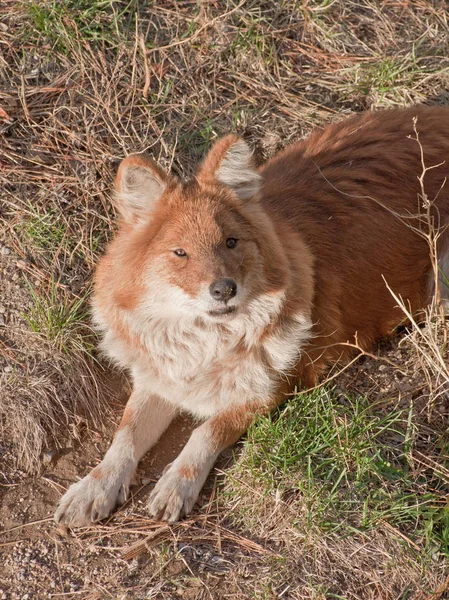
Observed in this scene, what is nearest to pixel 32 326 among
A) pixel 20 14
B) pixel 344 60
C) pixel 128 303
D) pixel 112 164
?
pixel 128 303

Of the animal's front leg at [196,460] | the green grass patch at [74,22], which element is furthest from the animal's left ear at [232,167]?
the green grass patch at [74,22]

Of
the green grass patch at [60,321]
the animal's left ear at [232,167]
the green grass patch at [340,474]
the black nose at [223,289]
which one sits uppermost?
the animal's left ear at [232,167]

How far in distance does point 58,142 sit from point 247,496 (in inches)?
119

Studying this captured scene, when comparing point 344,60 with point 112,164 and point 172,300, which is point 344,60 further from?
point 172,300

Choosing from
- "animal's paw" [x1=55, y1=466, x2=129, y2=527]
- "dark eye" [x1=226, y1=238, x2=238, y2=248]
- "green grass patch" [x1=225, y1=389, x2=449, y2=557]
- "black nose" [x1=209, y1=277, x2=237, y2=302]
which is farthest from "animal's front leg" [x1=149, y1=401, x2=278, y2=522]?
"dark eye" [x1=226, y1=238, x2=238, y2=248]

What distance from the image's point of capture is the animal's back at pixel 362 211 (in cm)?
474

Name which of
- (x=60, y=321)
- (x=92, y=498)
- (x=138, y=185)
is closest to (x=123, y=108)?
(x=60, y=321)

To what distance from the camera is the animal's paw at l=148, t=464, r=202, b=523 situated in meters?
4.29

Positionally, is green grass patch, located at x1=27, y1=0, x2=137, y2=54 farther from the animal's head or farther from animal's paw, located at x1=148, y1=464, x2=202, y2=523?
animal's paw, located at x1=148, y1=464, x2=202, y2=523

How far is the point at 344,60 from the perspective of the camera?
20.8 ft

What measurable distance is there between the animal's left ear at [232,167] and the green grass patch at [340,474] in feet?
4.39

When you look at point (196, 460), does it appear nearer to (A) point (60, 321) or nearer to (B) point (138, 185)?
(A) point (60, 321)

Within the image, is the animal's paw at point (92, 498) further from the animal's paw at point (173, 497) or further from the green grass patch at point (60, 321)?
Answer: the green grass patch at point (60, 321)

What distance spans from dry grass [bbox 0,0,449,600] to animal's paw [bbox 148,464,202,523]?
11cm
